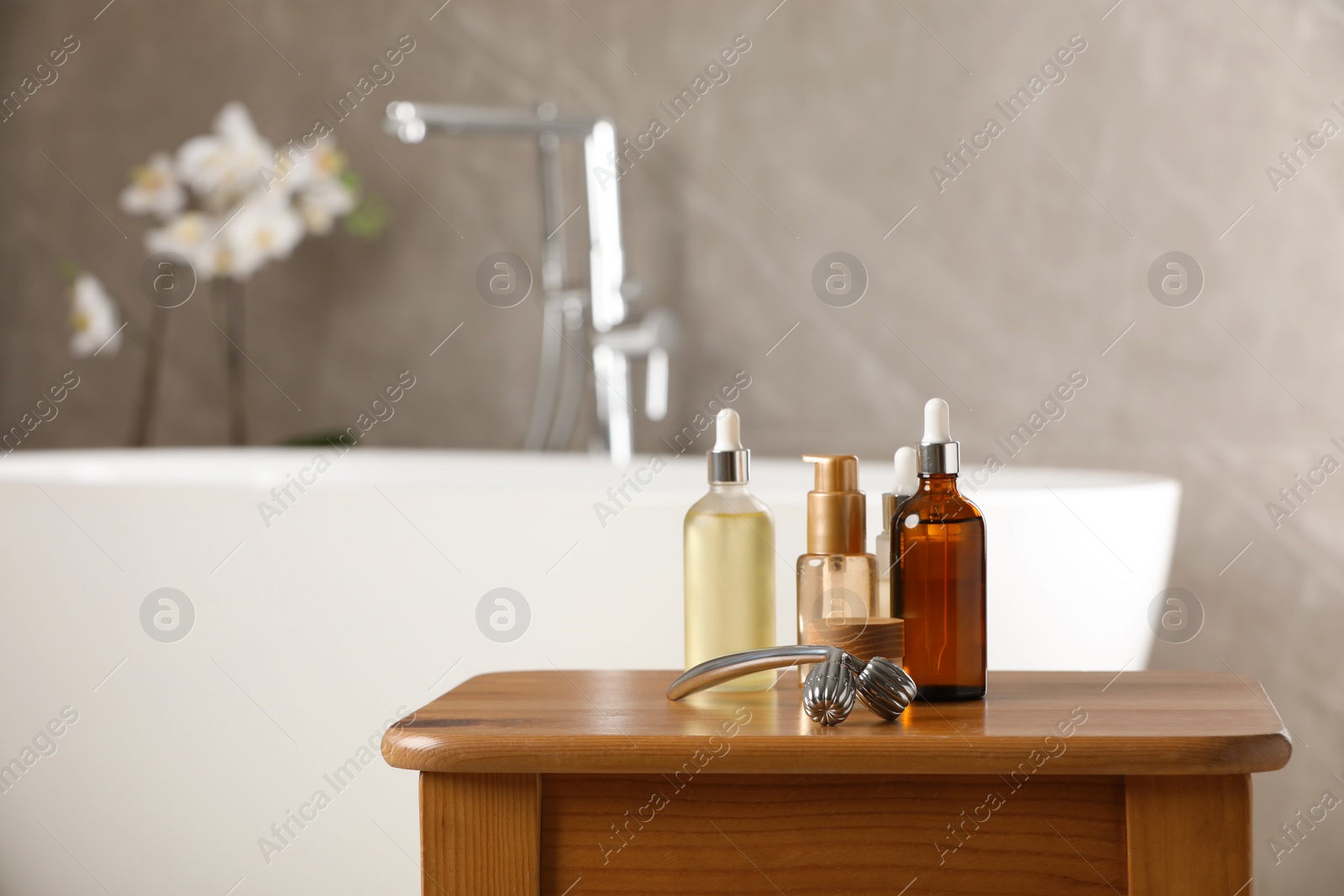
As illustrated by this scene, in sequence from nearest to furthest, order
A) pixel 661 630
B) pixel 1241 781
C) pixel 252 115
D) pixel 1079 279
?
pixel 1241 781
pixel 661 630
pixel 1079 279
pixel 252 115

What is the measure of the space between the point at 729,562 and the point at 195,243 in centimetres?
186

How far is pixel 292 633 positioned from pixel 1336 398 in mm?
1416

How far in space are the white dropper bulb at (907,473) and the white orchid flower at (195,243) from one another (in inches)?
72.7

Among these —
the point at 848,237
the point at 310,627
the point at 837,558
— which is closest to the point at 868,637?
the point at 837,558

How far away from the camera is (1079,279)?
6.00 ft

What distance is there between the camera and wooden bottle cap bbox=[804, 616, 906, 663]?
0.62 meters

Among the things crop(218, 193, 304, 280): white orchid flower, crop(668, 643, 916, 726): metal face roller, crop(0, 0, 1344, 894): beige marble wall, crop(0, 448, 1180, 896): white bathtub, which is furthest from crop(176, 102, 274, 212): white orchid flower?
crop(668, 643, 916, 726): metal face roller

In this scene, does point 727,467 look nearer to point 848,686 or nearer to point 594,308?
point 848,686

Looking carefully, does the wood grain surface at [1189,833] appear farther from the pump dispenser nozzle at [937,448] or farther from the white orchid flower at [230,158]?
the white orchid flower at [230,158]

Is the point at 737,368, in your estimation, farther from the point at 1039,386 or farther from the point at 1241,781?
the point at 1241,781

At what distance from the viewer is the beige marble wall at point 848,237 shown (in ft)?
5.59

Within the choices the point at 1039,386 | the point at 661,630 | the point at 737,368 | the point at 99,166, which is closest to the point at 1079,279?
the point at 1039,386

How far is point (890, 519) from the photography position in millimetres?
649

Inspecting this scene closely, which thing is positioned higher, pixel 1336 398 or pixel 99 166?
pixel 99 166
